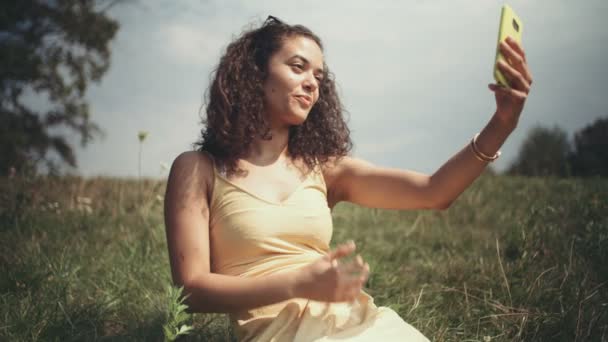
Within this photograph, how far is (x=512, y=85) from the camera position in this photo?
1.88 m

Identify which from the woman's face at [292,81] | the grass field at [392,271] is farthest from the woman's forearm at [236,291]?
the woman's face at [292,81]

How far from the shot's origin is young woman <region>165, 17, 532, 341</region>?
1768 mm

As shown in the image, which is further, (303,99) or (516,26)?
(303,99)

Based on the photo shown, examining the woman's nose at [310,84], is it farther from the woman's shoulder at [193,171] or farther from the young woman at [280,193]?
the woman's shoulder at [193,171]

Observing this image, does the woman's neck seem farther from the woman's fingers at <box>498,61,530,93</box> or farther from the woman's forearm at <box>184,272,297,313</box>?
the woman's fingers at <box>498,61,530,93</box>

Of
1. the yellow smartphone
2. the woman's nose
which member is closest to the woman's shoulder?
the woman's nose

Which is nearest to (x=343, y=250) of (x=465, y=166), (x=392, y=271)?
(x=465, y=166)

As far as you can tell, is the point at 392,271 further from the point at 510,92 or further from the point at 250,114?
the point at 510,92

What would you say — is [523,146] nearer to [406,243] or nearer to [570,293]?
[406,243]

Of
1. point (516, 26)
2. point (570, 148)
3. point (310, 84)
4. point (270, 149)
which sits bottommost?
point (570, 148)

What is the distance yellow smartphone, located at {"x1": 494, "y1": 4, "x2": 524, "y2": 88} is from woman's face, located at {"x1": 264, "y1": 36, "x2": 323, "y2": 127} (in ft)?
2.50

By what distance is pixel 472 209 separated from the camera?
552 cm

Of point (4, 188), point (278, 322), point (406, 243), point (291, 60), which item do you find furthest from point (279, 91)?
point (4, 188)

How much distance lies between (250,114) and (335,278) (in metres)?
1.02
